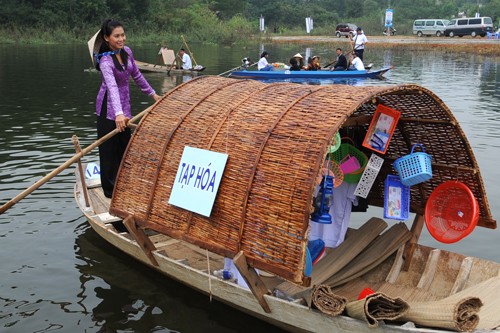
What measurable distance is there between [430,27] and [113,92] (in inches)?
1830

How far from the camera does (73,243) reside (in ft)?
23.2

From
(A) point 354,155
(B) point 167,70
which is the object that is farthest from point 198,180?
(B) point 167,70

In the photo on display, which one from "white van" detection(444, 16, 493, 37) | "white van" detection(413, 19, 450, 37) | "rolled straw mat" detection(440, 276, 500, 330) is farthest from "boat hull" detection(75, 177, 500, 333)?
"white van" detection(413, 19, 450, 37)

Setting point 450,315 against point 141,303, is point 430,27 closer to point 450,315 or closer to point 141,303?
point 141,303

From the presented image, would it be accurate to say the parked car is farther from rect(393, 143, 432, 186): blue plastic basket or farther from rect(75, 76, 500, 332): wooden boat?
rect(393, 143, 432, 186): blue plastic basket

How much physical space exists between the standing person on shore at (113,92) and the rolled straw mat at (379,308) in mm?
3352

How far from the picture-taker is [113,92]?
20.0 feet

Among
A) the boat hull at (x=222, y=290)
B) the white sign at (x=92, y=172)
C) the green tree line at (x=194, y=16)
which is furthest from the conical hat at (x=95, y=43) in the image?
the green tree line at (x=194, y=16)

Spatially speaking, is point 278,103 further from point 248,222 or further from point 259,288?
point 259,288

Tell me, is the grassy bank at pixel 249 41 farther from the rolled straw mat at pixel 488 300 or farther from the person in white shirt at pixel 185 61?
the rolled straw mat at pixel 488 300

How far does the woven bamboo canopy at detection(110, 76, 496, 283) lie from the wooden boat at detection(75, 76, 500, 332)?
0.01 m

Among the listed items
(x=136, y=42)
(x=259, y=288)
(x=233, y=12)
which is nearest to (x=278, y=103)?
(x=259, y=288)

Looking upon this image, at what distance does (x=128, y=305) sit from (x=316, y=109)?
288 centimetres

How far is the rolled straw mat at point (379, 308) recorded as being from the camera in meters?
3.92
